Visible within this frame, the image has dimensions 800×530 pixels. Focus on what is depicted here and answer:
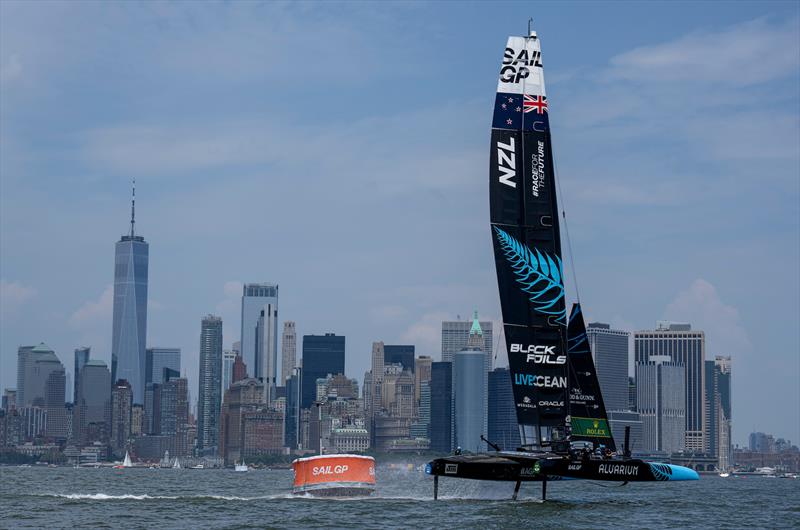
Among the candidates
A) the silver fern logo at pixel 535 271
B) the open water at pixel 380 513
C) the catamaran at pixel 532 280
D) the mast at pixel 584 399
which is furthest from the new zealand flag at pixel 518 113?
the open water at pixel 380 513

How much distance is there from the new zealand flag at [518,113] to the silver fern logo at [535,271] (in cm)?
345

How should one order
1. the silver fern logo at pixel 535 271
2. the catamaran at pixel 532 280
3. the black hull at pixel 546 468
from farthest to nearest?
the silver fern logo at pixel 535 271 → the catamaran at pixel 532 280 → the black hull at pixel 546 468

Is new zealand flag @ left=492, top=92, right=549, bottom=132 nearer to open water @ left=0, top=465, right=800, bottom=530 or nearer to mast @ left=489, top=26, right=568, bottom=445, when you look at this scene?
mast @ left=489, top=26, right=568, bottom=445

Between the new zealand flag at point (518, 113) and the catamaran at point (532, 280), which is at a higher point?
the new zealand flag at point (518, 113)

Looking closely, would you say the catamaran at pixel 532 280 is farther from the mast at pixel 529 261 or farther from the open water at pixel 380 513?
the open water at pixel 380 513

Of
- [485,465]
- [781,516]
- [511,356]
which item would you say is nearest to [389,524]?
[485,465]

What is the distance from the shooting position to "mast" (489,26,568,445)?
42.7 meters

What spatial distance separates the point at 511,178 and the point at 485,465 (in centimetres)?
923

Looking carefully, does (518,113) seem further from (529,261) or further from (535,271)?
(535,271)

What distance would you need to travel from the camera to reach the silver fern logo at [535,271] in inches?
1684

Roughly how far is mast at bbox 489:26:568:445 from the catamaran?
32mm

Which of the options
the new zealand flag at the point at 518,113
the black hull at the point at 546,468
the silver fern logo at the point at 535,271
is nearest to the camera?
the black hull at the point at 546,468

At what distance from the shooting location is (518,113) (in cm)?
4319

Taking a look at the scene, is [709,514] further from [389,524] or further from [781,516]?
[389,524]
